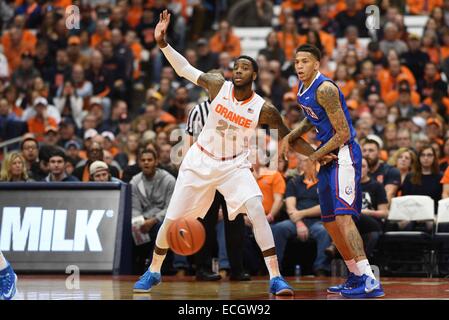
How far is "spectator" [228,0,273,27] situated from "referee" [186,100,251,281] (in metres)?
9.76

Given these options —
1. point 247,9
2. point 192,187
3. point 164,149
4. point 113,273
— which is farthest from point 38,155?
point 247,9

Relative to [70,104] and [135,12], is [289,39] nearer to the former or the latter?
[135,12]

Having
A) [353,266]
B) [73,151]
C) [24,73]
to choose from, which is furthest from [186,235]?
[24,73]

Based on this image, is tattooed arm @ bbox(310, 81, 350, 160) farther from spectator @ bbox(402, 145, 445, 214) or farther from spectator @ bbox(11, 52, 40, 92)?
spectator @ bbox(11, 52, 40, 92)

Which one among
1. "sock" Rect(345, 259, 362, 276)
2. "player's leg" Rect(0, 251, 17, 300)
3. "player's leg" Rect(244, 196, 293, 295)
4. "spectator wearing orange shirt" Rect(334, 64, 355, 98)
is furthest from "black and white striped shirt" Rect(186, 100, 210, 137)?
"spectator wearing orange shirt" Rect(334, 64, 355, 98)

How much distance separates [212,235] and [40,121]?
24.4ft

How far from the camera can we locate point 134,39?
20609 millimetres

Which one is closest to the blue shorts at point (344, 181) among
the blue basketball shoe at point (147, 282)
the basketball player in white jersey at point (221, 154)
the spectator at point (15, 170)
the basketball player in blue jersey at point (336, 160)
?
the basketball player in blue jersey at point (336, 160)

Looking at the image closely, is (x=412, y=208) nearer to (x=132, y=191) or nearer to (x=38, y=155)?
(x=132, y=191)

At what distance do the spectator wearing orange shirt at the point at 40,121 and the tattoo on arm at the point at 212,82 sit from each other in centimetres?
894

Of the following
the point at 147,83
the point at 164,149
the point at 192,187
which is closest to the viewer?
the point at 192,187

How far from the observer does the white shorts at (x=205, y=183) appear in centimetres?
973

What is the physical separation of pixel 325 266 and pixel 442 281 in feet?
6.22

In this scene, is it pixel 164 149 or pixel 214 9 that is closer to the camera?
pixel 164 149
